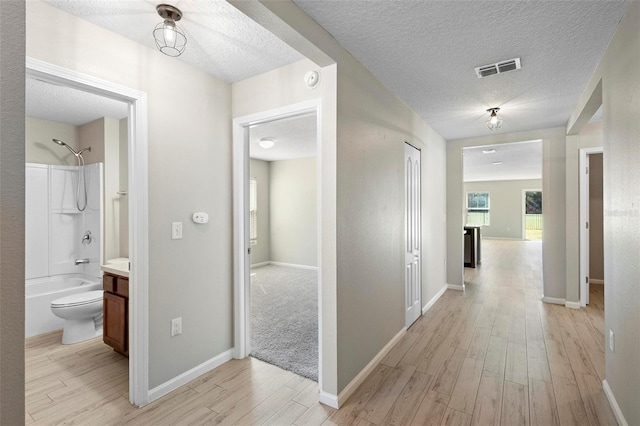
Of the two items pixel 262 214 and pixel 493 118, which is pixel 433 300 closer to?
pixel 493 118

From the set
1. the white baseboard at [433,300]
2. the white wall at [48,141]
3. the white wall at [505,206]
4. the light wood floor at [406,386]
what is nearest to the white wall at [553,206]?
the light wood floor at [406,386]

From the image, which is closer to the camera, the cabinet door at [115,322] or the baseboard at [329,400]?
the baseboard at [329,400]

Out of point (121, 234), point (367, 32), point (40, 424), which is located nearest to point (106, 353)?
point (40, 424)

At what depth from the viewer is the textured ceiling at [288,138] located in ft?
13.8

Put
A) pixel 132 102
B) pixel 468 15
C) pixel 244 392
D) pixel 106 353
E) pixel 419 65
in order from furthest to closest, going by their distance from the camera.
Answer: pixel 106 353, pixel 419 65, pixel 244 392, pixel 132 102, pixel 468 15

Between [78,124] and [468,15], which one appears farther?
[78,124]

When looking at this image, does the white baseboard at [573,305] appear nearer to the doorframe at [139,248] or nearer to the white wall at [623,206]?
the white wall at [623,206]

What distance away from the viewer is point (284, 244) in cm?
727

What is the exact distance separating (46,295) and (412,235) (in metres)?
4.17

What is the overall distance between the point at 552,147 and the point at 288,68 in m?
3.89

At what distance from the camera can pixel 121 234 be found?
372cm

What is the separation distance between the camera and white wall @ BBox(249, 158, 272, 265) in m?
7.04

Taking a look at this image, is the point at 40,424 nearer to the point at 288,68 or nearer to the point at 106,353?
the point at 106,353

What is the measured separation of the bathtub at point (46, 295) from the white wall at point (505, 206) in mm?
12097
